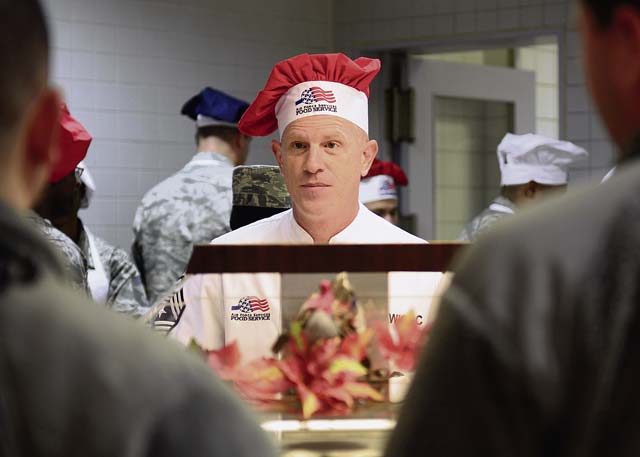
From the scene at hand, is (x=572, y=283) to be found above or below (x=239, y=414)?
above

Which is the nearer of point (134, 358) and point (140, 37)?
point (134, 358)

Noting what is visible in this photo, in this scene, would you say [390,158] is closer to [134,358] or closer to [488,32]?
[488,32]

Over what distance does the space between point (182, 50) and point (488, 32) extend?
1564 millimetres

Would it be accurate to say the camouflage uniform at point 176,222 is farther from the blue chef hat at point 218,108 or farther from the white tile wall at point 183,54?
the white tile wall at point 183,54

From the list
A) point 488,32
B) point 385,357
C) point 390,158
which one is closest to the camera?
point 385,357

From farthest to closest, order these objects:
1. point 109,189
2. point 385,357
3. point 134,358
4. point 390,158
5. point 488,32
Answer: point 390,158, point 488,32, point 109,189, point 385,357, point 134,358

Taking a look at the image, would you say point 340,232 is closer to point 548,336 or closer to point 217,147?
point 548,336

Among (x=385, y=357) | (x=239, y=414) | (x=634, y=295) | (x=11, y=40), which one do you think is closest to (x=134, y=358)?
(x=239, y=414)

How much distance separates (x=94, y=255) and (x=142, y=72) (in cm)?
220

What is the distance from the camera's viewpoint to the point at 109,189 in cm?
589

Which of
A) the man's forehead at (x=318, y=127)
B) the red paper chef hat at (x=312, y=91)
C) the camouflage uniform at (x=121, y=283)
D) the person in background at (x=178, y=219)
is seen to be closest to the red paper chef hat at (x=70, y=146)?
the camouflage uniform at (x=121, y=283)

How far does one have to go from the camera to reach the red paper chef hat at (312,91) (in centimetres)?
302

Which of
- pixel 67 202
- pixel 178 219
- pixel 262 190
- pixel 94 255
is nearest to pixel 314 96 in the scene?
pixel 262 190

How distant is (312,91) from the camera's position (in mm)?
3025
